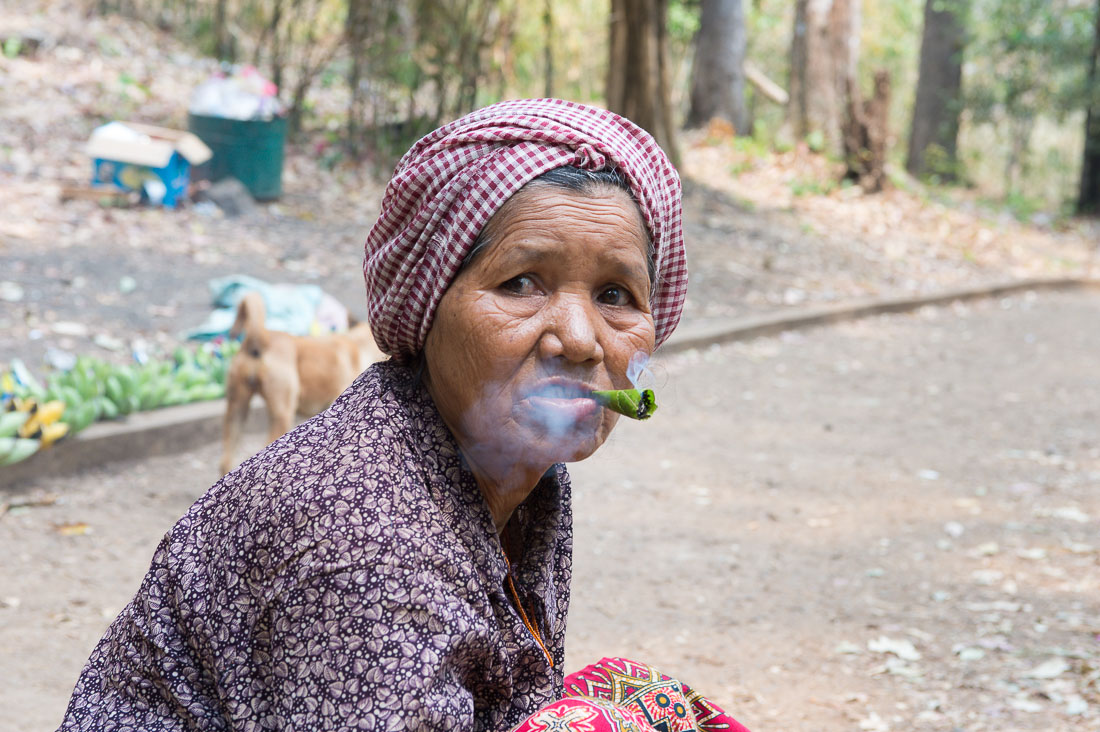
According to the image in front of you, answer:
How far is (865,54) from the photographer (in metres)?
25.7

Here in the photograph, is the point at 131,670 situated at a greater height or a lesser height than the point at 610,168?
lesser

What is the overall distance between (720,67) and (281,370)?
1124cm

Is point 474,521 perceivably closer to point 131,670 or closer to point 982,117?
point 131,670

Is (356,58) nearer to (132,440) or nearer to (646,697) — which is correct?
(132,440)

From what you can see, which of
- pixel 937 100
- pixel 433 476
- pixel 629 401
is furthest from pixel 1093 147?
pixel 433 476

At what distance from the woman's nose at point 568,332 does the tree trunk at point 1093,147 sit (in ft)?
51.8

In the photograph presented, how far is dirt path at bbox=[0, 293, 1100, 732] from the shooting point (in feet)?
10.8

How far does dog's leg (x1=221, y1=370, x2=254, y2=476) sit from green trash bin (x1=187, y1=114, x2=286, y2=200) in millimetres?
4422

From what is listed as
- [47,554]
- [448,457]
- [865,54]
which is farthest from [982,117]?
[448,457]

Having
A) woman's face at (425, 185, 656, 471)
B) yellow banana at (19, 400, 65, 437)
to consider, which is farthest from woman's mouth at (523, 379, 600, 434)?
yellow banana at (19, 400, 65, 437)

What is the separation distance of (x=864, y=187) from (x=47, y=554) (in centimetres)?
1104

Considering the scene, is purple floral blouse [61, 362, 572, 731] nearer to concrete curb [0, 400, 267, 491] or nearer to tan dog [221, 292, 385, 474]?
tan dog [221, 292, 385, 474]

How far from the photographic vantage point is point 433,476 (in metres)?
1.59

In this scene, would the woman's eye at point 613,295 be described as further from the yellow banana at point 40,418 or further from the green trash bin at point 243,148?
the green trash bin at point 243,148
